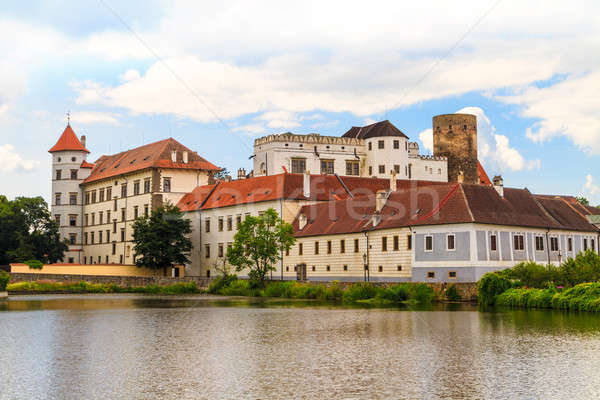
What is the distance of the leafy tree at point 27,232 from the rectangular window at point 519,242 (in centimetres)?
5129

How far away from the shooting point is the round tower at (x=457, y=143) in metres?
109

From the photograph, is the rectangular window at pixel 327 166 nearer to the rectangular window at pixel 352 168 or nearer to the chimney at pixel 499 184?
the rectangular window at pixel 352 168

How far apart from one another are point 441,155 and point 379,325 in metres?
83.9

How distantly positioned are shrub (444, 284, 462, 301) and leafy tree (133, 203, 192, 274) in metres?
36.6

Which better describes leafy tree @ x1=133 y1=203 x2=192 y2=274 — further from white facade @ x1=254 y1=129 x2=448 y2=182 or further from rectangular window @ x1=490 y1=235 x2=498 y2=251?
rectangular window @ x1=490 y1=235 x2=498 y2=251

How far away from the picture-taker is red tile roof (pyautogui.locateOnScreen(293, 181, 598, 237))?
48.8 meters

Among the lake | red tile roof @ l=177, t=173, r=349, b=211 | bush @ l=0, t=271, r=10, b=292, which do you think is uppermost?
red tile roof @ l=177, t=173, r=349, b=211

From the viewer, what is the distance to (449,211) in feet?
160

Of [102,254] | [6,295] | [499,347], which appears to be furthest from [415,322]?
[102,254]

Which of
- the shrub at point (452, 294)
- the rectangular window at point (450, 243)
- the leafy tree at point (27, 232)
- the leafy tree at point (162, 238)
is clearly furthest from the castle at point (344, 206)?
the leafy tree at point (27, 232)

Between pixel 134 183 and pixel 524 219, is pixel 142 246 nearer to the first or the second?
pixel 134 183

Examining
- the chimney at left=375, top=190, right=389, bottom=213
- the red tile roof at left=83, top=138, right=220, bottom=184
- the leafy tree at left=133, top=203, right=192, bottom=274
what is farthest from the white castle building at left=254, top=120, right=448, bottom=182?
the chimney at left=375, top=190, right=389, bottom=213

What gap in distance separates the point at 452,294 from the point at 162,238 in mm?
37781

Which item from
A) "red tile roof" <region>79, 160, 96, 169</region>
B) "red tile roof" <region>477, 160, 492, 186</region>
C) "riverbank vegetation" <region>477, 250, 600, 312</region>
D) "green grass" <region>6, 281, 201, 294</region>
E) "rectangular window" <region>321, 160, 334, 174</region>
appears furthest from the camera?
"red tile roof" <region>477, 160, 492, 186</region>
